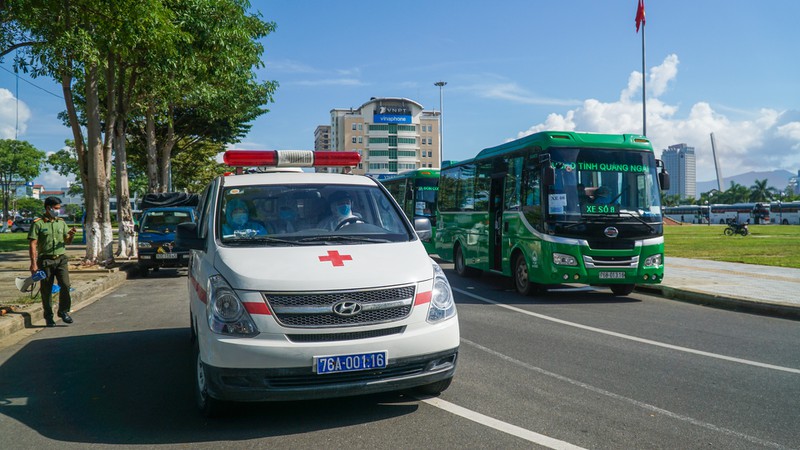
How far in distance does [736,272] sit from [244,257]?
1521 cm

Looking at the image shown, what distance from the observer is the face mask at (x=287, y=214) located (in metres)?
5.75

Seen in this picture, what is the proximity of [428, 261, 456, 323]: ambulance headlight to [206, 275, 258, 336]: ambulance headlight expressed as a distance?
1.32 meters

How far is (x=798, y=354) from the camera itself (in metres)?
7.38

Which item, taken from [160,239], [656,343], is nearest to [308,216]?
[656,343]

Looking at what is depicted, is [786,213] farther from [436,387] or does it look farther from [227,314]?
[227,314]

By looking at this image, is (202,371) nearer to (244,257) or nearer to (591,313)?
(244,257)

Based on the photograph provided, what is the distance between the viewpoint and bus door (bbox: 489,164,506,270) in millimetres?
14188

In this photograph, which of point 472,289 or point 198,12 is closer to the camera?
point 472,289

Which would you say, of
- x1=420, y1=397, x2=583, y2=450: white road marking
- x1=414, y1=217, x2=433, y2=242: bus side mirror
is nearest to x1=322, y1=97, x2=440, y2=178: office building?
x1=414, y1=217, x2=433, y2=242: bus side mirror

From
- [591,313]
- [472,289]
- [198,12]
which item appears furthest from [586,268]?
[198,12]

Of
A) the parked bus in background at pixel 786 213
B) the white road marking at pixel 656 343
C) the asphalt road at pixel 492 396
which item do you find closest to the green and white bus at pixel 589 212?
the white road marking at pixel 656 343

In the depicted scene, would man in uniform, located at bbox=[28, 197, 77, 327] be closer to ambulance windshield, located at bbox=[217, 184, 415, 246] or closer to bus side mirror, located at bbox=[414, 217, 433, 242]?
ambulance windshield, located at bbox=[217, 184, 415, 246]

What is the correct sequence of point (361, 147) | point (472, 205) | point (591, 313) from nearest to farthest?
point (591, 313)
point (472, 205)
point (361, 147)

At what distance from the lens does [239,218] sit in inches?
225
